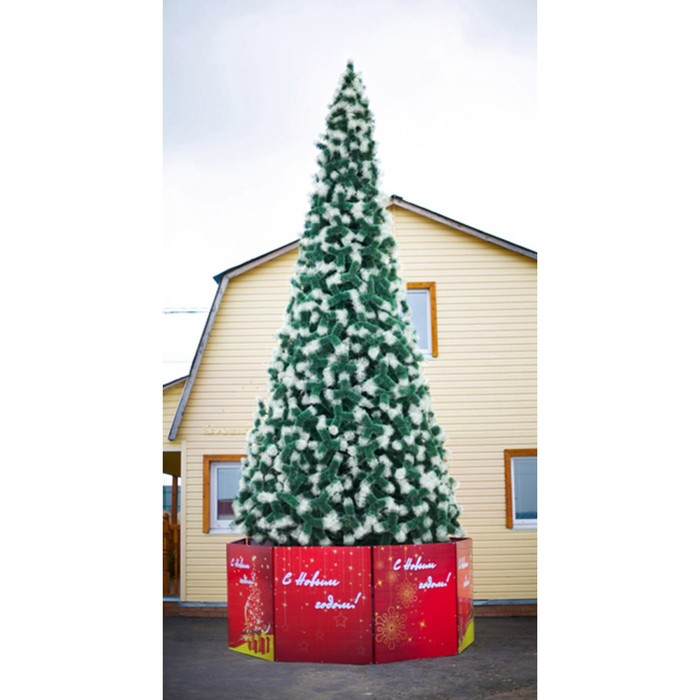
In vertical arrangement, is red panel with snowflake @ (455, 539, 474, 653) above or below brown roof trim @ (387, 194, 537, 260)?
below

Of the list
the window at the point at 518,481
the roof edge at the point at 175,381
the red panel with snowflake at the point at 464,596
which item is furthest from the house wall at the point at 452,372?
the red panel with snowflake at the point at 464,596

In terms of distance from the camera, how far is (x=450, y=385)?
18.7 feet

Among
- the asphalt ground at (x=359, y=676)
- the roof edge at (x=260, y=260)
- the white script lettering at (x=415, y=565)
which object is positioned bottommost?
the asphalt ground at (x=359, y=676)

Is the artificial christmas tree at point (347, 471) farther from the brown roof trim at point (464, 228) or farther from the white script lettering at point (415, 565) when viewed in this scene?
the brown roof trim at point (464, 228)

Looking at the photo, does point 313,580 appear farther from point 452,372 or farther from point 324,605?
point 452,372

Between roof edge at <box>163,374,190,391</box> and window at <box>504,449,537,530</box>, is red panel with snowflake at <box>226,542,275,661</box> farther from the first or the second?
roof edge at <box>163,374,190,391</box>

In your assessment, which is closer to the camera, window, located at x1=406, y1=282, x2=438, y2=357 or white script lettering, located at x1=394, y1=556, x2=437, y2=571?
white script lettering, located at x1=394, y1=556, x2=437, y2=571

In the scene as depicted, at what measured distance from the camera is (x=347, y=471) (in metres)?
3.71

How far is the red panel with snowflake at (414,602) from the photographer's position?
11.5 ft

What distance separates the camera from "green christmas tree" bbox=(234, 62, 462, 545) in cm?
367

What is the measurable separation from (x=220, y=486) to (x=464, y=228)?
8.28ft

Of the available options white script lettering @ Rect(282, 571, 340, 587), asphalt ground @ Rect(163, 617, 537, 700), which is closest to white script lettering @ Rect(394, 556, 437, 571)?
white script lettering @ Rect(282, 571, 340, 587)

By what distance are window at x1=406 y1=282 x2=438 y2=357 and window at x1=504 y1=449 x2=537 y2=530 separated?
93 cm
